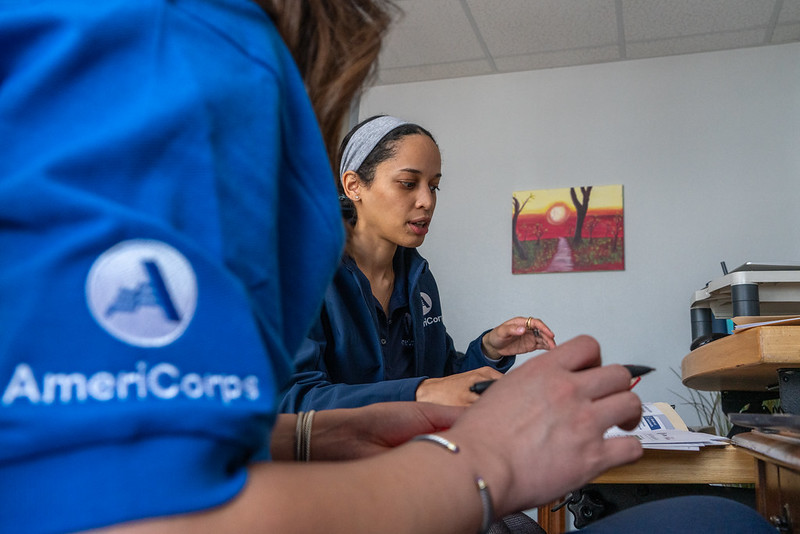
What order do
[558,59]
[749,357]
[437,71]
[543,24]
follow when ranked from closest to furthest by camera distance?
[749,357] < [543,24] < [558,59] < [437,71]

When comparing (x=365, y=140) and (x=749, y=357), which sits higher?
(x=365, y=140)

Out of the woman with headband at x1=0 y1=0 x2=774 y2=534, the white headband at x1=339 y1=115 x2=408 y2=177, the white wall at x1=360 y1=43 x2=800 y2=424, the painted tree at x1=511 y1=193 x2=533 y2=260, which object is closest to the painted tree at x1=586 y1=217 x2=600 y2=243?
the white wall at x1=360 y1=43 x2=800 y2=424

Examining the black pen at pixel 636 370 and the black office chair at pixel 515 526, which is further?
the black office chair at pixel 515 526

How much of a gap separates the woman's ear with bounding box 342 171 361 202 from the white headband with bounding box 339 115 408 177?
0.02 m

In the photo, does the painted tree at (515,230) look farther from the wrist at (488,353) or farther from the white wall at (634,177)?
the wrist at (488,353)

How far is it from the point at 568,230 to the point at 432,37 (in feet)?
4.30

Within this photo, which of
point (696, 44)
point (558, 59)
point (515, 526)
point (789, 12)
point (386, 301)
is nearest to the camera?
point (515, 526)

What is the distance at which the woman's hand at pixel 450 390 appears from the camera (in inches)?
42.6

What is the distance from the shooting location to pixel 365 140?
2.18 metres

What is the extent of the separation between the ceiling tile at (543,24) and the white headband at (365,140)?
5.36 feet

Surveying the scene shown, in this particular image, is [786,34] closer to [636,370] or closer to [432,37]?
[432,37]

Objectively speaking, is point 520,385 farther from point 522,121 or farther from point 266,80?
point 522,121

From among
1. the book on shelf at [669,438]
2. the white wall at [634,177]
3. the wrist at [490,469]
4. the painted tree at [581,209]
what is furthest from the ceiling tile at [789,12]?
the wrist at [490,469]

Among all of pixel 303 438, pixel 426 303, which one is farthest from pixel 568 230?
pixel 303 438
